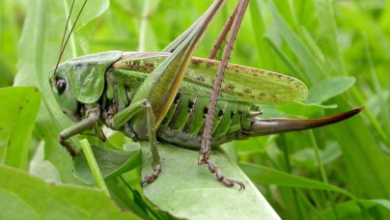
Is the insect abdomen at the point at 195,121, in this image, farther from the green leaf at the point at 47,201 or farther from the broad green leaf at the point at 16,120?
the green leaf at the point at 47,201

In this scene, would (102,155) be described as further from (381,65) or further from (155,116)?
(381,65)

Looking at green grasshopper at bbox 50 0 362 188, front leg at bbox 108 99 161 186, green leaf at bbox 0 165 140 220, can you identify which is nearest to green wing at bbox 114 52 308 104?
green grasshopper at bbox 50 0 362 188

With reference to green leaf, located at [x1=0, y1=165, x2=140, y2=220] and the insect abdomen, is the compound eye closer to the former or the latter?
the insect abdomen

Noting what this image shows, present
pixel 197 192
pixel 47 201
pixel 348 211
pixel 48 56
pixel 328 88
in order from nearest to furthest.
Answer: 1. pixel 47 201
2. pixel 197 192
3. pixel 348 211
4. pixel 328 88
5. pixel 48 56

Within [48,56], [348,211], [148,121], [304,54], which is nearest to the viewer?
[148,121]

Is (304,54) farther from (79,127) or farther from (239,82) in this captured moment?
(79,127)

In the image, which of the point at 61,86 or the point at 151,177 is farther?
the point at 61,86

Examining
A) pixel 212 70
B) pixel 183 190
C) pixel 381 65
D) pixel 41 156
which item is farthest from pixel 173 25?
pixel 183 190

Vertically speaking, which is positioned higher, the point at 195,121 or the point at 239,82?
the point at 239,82

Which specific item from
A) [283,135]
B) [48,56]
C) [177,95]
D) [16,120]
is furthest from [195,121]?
[48,56]
